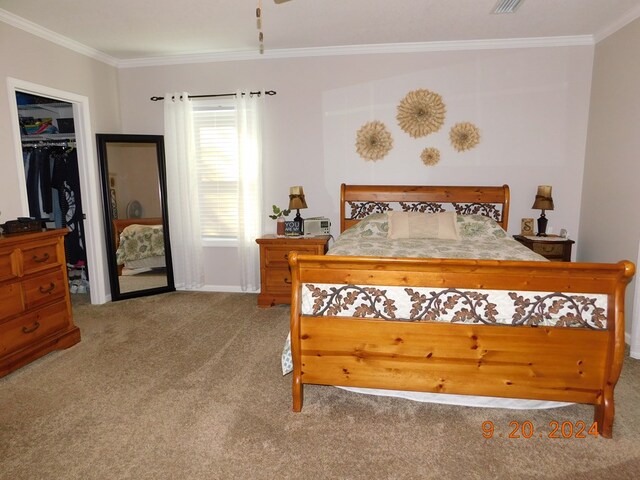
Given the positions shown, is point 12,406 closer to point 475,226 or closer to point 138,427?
point 138,427

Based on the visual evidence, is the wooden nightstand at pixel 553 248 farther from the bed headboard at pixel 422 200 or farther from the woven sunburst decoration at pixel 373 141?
the woven sunburst decoration at pixel 373 141

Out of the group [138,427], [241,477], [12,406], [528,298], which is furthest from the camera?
[12,406]

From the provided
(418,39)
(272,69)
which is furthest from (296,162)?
(418,39)

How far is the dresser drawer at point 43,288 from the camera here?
2.99 metres

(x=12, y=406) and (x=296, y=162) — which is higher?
(x=296, y=162)

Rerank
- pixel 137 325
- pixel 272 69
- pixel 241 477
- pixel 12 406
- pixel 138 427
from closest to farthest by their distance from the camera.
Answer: pixel 241 477, pixel 138 427, pixel 12 406, pixel 137 325, pixel 272 69

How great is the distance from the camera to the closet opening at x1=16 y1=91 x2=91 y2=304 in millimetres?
4383

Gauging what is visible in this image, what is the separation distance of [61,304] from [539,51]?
16.5ft

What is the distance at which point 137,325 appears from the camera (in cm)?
380

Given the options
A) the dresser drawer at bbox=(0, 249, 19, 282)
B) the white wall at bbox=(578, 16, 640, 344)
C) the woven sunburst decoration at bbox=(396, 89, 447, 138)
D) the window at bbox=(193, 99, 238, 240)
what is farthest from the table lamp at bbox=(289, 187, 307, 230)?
the white wall at bbox=(578, 16, 640, 344)

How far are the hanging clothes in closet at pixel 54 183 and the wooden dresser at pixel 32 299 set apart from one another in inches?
55.5

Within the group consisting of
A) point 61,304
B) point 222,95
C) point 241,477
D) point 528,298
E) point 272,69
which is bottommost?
point 241,477

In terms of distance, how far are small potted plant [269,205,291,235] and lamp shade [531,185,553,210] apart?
8.46 ft

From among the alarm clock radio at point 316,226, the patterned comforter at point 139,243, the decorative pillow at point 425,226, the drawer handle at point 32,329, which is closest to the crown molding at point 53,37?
the patterned comforter at point 139,243
